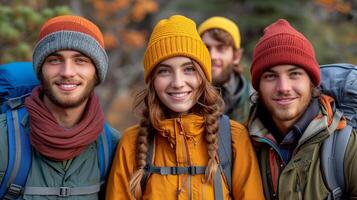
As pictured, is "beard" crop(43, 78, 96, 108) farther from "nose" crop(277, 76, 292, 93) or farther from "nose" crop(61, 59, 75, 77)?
"nose" crop(277, 76, 292, 93)

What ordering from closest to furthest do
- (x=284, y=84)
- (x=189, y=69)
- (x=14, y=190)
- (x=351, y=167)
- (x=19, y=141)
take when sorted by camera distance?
(x=351, y=167)
(x=14, y=190)
(x=19, y=141)
(x=284, y=84)
(x=189, y=69)

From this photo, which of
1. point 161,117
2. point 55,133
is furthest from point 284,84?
point 55,133

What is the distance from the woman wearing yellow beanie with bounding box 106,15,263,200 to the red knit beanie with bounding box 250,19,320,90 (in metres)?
0.52

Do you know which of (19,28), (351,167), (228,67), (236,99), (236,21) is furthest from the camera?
(236,21)

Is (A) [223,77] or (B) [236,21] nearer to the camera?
(A) [223,77]

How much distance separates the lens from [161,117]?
13.8 feet

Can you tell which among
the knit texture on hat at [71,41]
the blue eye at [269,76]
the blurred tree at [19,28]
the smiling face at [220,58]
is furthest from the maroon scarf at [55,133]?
the blurred tree at [19,28]

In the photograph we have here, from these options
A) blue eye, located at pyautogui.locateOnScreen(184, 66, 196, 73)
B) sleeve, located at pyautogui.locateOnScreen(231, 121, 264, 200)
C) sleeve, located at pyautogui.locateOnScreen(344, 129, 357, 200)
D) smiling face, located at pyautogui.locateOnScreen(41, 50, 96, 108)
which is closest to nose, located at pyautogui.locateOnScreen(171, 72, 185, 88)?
blue eye, located at pyautogui.locateOnScreen(184, 66, 196, 73)

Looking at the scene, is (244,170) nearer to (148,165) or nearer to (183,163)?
(183,163)

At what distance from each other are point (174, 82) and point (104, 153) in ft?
2.94

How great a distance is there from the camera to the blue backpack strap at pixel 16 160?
3.64m

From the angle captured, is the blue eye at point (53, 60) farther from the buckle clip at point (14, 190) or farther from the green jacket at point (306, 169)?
the green jacket at point (306, 169)

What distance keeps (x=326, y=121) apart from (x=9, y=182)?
260cm

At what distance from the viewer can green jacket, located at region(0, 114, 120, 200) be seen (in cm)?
371
